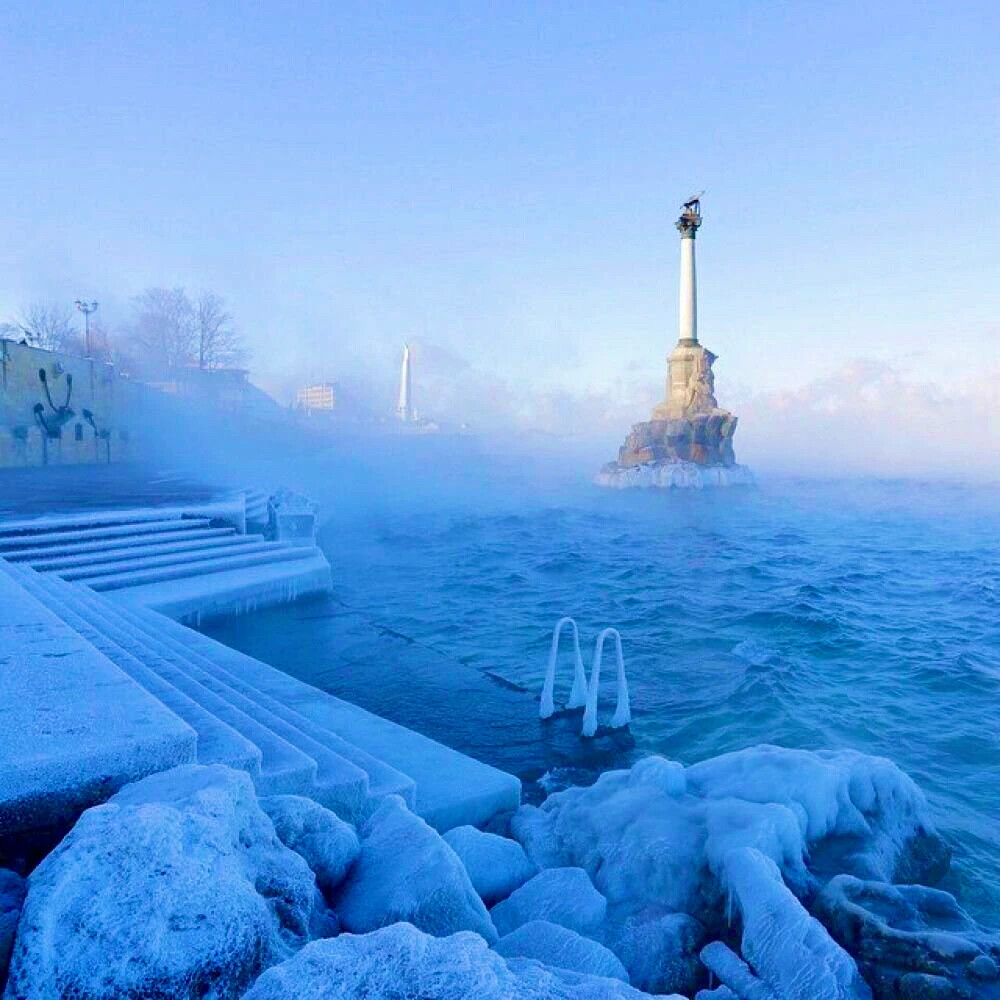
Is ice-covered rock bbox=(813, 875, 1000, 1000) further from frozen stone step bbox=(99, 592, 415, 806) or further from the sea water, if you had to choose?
frozen stone step bbox=(99, 592, 415, 806)

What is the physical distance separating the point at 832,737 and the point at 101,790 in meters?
6.65

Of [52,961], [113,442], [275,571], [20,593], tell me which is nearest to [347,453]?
[113,442]

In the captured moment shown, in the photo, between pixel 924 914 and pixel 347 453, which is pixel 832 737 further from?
pixel 347 453

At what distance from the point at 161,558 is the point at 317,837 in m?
8.46

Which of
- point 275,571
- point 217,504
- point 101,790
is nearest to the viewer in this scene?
point 101,790

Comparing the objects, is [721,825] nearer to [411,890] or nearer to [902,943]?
[902,943]

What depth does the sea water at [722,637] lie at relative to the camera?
261 inches

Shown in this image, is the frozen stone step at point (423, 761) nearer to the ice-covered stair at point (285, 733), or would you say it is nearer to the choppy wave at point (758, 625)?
the ice-covered stair at point (285, 733)

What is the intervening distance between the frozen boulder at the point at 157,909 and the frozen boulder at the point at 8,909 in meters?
0.10

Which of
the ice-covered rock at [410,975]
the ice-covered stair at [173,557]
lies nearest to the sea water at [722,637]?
the ice-covered stair at [173,557]

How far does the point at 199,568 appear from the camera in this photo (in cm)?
1029

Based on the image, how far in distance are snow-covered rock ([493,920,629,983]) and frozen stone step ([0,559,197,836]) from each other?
1.51 meters

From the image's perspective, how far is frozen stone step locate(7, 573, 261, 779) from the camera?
126 inches

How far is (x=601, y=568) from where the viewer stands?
17906 mm
